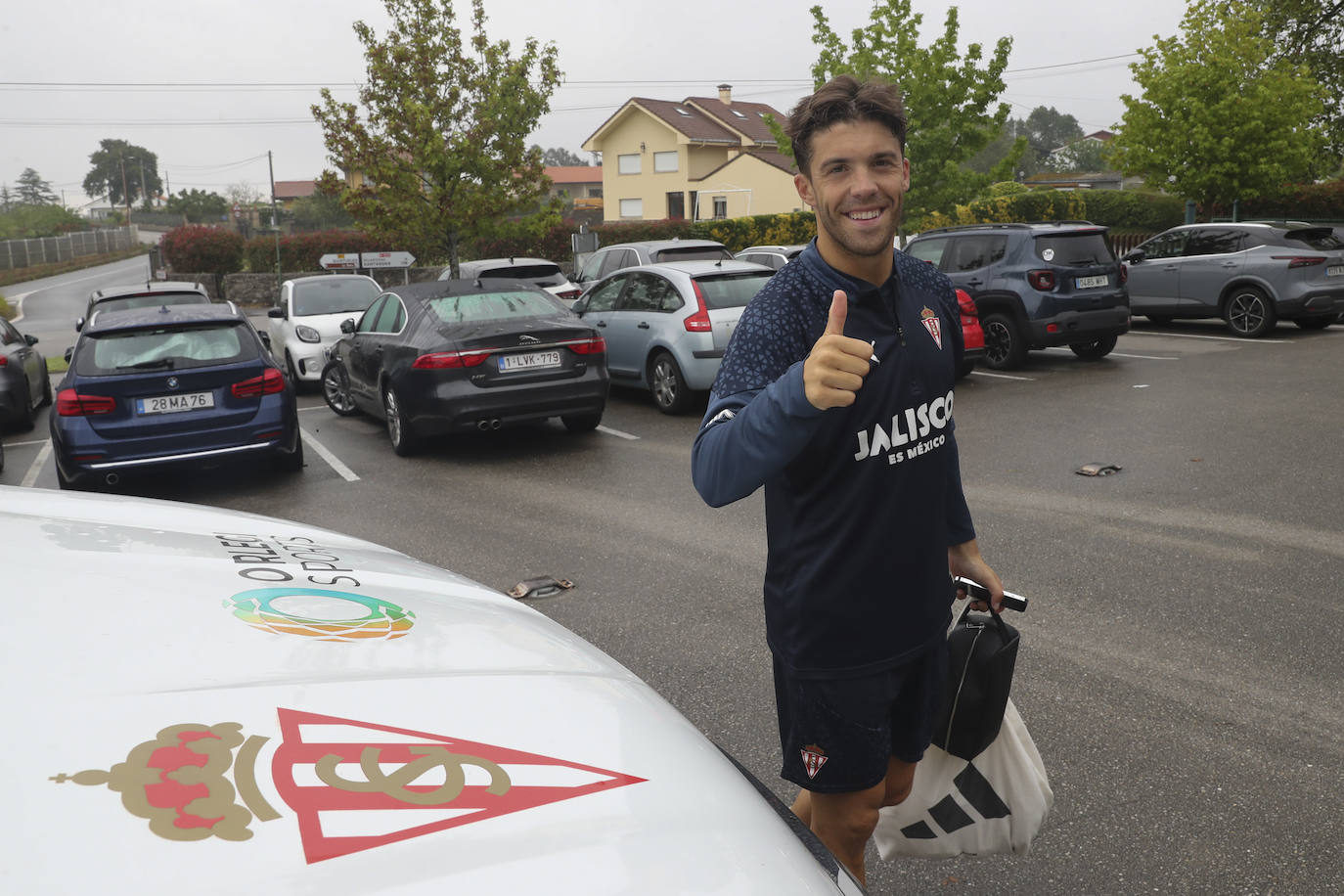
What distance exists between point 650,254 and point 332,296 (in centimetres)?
488

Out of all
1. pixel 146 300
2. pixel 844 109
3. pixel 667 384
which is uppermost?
pixel 844 109

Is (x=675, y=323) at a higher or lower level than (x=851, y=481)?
lower

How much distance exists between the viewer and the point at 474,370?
→ 881 cm

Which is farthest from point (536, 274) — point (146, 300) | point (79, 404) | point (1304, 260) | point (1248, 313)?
point (1304, 260)

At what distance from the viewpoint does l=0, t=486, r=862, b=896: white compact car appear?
47.2 inches

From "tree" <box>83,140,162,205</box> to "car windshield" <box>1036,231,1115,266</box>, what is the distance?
135m

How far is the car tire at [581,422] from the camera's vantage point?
9.81 meters

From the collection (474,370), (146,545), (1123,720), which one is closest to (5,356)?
(474,370)

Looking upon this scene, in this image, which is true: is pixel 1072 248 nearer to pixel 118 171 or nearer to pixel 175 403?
pixel 175 403

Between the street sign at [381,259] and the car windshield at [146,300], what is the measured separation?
23.2 feet

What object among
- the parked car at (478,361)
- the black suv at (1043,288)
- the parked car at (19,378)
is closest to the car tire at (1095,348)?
the black suv at (1043,288)

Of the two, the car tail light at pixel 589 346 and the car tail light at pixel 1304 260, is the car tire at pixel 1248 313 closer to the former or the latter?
the car tail light at pixel 1304 260

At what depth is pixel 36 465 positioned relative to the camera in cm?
998

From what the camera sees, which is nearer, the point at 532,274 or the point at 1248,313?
the point at 1248,313
